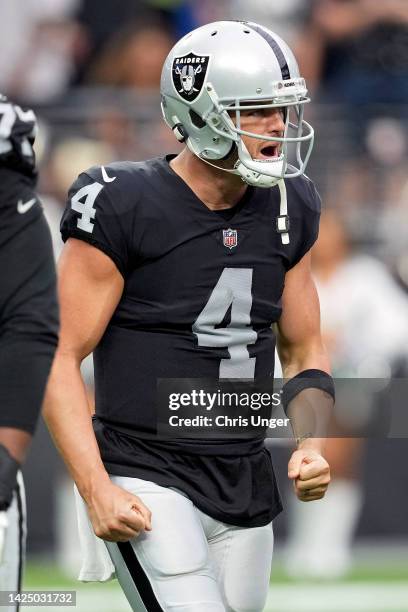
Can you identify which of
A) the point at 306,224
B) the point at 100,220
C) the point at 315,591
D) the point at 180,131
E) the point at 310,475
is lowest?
the point at 315,591

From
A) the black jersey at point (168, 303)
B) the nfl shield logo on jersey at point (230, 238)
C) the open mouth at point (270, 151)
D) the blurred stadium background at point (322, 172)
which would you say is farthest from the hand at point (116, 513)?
the blurred stadium background at point (322, 172)

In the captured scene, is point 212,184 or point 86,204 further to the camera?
point 212,184

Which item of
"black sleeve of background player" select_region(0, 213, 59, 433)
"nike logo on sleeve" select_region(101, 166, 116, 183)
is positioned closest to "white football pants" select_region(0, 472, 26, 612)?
"black sleeve of background player" select_region(0, 213, 59, 433)

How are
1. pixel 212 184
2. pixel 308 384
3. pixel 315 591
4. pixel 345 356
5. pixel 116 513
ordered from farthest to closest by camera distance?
pixel 345 356
pixel 315 591
pixel 308 384
pixel 212 184
pixel 116 513

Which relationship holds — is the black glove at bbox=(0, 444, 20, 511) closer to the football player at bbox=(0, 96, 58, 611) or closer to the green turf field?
the football player at bbox=(0, 96, 58, 611)

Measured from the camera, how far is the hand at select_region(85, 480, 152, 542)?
3.76 metres

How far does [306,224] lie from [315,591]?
3810mm

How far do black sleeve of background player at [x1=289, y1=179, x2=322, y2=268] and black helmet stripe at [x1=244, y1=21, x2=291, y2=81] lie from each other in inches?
14.7

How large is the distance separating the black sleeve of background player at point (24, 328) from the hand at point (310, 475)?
1.06 meters

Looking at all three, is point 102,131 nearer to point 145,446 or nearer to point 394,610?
point 394,610

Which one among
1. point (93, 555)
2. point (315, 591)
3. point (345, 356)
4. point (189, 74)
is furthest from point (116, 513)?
point (345, 356)

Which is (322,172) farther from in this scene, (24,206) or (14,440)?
(14,440)

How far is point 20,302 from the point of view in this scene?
307 centimetres

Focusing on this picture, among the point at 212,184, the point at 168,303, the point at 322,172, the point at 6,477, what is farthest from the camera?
the point at 322,172
